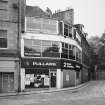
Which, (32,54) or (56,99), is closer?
(56,99)

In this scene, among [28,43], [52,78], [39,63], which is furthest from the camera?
[52,78]

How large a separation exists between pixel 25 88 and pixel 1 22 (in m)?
8.46

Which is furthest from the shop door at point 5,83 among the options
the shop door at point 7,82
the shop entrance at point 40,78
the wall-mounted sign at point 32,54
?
the wall-mounted sign at point 32,54

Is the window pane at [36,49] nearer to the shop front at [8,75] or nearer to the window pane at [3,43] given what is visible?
the shop front at [8,75]

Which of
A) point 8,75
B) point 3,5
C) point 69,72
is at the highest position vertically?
point 3,5

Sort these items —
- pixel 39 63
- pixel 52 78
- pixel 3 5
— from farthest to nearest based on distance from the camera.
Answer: pixel 52 78 < pixel 39 63 < pixel 3 5

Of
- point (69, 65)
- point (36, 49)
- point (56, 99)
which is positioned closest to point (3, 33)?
point (36, 49)

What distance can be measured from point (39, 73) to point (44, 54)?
2.57m

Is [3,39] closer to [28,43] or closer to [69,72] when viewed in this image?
[28,43]

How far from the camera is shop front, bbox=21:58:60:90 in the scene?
23984 mm

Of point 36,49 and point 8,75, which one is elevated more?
point 36,49

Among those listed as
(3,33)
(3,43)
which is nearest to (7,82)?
(3,43)

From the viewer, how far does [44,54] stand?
2552cm

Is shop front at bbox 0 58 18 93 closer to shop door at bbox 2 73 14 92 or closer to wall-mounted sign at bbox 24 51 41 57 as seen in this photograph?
shop door at bbox 2 73 14 92
